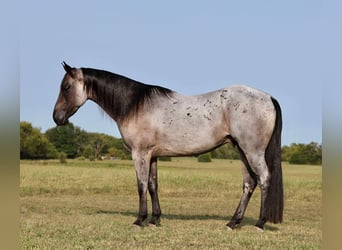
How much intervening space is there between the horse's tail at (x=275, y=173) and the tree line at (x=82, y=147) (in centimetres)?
731

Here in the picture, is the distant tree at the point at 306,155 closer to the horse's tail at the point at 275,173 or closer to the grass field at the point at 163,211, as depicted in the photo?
the grass field at the point at 163,211

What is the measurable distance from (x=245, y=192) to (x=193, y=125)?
1.58 m

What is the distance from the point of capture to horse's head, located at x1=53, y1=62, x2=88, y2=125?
807 cm

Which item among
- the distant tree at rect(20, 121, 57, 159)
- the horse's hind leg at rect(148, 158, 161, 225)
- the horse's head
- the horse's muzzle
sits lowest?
the horse's hind leg at rect(148, 158, 161, 225)

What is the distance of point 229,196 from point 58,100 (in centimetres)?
960

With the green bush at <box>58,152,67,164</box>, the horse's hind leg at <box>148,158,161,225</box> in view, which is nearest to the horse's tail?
the horse's hind leg at <box>148,158,161,225</box>

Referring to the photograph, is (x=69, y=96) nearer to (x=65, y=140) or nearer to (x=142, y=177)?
(x=142, y=177)

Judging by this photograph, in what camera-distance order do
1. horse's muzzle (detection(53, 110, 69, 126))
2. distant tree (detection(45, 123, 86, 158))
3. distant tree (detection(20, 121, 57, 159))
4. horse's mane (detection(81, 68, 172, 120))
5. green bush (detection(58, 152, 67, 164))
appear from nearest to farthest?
horse's mane (detection(81, 68, 172, 120)), horse's muzzle (detection(53, 110, 69, 126)), distant tree (detection(20, 121, 57, 159)), distant tree (detection(45, 123, 86, 158)), green bush (detection(58, 152, 67, 164))

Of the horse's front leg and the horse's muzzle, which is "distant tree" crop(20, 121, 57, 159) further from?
the horse's front leg

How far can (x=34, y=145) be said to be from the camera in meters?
16.4

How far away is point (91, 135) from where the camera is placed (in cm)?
1669

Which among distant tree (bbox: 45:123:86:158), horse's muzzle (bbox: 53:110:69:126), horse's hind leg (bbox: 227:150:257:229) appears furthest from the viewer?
distant tree (bbox: 45:123:86:158)

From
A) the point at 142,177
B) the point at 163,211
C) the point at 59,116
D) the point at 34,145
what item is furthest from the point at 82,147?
the point at 142,177

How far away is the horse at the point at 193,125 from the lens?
7352 millimetres
